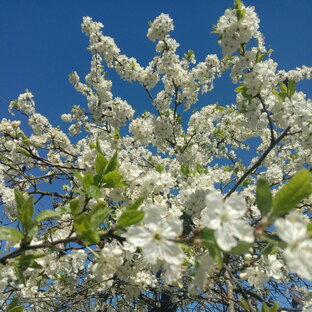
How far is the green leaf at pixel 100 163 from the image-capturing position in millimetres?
1969

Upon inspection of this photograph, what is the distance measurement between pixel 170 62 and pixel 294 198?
529cm

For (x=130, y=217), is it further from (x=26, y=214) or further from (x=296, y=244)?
(x=296, y=244)

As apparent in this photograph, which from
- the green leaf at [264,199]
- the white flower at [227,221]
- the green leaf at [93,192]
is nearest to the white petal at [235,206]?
the white flower at [227,221]

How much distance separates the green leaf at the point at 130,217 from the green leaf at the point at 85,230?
0.39 ft

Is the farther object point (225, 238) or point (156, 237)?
point (156, 237)

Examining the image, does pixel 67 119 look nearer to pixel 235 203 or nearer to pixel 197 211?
pixel 197 211

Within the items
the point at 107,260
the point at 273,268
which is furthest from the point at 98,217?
the point at 273,268

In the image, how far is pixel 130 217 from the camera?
130 centimetres

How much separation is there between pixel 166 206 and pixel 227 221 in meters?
1.63

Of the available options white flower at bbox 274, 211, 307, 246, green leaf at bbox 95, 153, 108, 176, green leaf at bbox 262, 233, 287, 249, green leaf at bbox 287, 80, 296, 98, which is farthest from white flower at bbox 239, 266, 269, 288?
green leaf at bbox 287, 80, 296, 98

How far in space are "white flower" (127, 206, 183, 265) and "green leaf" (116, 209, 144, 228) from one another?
7 cm

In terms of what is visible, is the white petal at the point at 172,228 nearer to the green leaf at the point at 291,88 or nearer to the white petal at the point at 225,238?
the white petal at the point at 225,238

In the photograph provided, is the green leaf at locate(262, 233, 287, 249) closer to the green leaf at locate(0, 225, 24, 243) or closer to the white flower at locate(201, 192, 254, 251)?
the white flower at locate(201, 192, 254, 251)

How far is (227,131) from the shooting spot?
29.7 ft
